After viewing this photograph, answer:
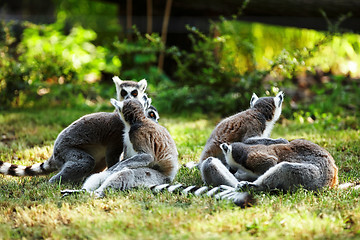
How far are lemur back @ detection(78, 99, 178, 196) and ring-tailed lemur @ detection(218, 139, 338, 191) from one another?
0.58 meters

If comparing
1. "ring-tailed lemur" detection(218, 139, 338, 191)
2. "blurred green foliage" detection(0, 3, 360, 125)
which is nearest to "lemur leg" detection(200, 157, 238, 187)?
"ring-tailed lemur" detection(218, 139, 338, 191)

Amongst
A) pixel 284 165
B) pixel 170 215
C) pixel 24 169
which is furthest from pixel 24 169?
pixel 284 165

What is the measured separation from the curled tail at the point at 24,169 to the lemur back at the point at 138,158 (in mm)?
642

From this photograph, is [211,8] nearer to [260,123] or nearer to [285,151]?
[260,123]

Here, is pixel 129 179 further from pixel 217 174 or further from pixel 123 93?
pixel 123 93

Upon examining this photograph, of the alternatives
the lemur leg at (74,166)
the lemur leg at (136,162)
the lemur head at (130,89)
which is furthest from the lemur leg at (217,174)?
the lemur head at (130,89)

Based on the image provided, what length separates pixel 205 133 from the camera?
19.6ft

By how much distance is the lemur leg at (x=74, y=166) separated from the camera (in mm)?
3867

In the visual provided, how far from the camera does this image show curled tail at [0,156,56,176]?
405 cm

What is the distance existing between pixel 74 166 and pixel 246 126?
1724 millimetres

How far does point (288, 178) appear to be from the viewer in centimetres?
343

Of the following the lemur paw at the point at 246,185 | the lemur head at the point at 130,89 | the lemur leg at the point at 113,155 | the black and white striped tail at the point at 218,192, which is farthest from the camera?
the lemur head at the point at 130,89

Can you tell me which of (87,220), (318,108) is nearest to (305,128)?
A: (318,108)

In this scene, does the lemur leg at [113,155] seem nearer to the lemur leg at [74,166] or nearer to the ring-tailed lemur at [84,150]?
the ring-tailed lemur at [84,150]
